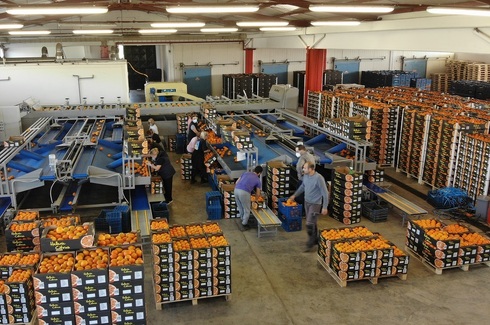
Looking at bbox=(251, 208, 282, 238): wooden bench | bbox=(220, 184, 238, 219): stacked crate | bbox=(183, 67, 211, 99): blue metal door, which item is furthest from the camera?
bbox=(183, 67, 211, 99): blue metal door

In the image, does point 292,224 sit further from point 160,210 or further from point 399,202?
point 160,210

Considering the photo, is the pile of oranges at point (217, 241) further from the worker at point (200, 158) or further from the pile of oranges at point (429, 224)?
the worker at point (200, 158)

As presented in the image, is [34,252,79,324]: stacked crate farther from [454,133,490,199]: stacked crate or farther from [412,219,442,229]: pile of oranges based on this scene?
[454,133,490,199]: stacked crate

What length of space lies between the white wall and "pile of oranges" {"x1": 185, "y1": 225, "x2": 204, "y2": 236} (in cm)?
1043

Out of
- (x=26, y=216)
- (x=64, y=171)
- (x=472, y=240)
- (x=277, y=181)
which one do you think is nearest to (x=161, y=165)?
(x=64, y=171)

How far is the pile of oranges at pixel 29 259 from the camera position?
6.75 m

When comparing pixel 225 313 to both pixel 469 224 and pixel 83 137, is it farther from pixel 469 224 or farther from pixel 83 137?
pixel 83 137

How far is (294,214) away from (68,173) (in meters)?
4.84

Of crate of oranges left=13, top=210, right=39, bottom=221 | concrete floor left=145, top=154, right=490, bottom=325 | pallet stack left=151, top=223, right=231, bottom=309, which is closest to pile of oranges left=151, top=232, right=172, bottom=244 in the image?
pallet stack left=151, top=223, right=231, bottom=309

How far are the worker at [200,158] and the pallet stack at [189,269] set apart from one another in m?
5.71

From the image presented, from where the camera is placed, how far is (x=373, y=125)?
1434 cm

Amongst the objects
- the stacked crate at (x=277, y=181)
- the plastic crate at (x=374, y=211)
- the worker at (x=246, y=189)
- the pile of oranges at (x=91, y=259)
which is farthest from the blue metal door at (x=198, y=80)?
the pile of oranges at (x=91, y=259)

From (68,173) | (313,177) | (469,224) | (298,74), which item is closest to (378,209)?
(469,224)

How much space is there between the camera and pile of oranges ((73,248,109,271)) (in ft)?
20.2
